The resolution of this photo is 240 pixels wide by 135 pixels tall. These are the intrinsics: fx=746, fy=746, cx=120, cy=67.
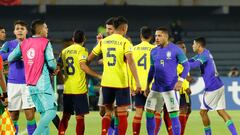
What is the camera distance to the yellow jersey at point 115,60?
38.7 ft

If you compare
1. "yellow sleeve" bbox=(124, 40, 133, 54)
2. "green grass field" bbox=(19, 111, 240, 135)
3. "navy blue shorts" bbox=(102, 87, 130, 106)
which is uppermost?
"yellow sleeve" bbox=(124, 40, 133, 54)

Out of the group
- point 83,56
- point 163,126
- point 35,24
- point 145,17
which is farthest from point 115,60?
point 145,17

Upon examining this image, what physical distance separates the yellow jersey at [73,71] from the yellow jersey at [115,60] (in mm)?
655

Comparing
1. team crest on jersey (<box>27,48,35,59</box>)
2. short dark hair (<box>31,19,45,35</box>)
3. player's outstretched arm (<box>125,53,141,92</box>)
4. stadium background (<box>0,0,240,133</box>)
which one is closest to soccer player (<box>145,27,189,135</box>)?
player's outstretched arm (<box>125,53,141,92</box>)

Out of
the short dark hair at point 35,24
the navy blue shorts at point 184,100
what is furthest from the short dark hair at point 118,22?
the navy blue shorts at point 184,100

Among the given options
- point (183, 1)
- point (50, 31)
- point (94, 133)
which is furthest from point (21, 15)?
point (94, 133)

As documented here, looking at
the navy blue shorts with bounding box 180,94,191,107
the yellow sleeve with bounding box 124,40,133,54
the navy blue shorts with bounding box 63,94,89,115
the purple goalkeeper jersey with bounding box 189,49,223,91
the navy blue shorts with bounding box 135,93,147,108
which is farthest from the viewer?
the navy blue shorts with bounding box 180,94,191,107

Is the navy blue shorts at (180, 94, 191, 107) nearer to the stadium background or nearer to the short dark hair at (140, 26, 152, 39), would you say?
the short dark hair at (140, 26, 152, 39)

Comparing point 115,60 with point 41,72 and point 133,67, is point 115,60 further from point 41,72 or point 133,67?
point 41,72

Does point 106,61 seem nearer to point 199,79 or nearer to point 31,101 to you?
point 31,101

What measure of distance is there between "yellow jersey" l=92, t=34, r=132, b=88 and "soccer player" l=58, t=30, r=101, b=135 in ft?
1.92

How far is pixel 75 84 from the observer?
12.4 m

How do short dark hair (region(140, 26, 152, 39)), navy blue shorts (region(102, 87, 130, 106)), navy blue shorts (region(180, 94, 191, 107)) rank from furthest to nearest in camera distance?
navy blue shorts (region(180, 94, 191, 107)) < short dark hair (region(140, 26, 152, 39)) < navy blue shorts (region(102, 87, 130, 106))

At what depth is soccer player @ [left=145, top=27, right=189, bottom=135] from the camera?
1242 cm
